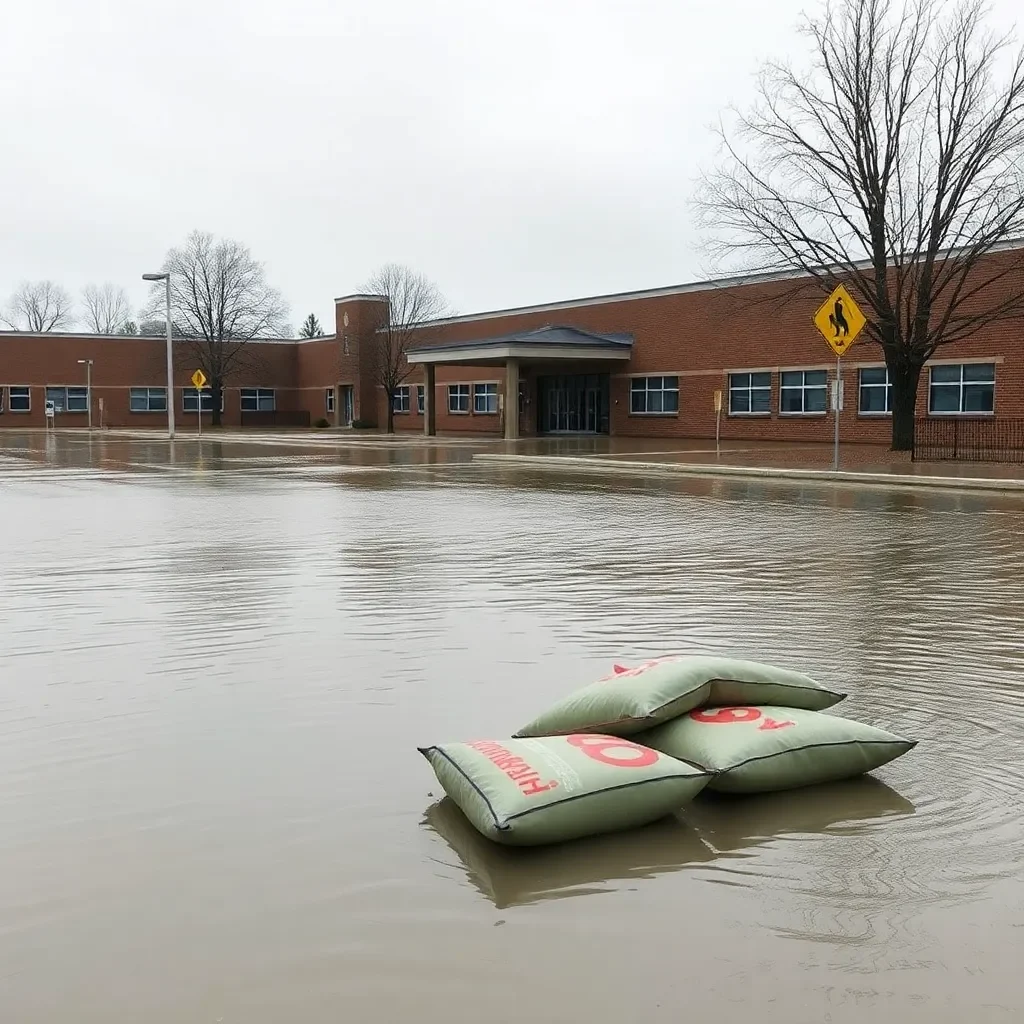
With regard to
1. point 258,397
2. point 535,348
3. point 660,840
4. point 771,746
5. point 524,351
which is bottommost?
point 660,840

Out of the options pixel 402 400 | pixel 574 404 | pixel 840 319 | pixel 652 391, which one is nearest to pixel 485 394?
pixel 574 404

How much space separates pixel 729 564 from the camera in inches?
489

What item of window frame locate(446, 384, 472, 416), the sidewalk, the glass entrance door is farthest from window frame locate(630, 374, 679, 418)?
window frame locate(446, 384, 472, 416)

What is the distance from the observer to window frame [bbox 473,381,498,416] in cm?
6294

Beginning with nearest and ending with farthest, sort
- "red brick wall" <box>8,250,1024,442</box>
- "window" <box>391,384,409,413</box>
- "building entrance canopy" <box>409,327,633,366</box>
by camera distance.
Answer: "red brick wall" <box>8,250,1024,442</box> → "building entrance canopy" <box>409,327,633,366</box> → "window" <box>391,384,409,413</box>

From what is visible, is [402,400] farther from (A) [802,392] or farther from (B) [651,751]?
(B) [651,751]

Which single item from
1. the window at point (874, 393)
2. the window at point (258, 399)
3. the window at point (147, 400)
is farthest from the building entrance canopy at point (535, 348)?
the window at point (258, 399)

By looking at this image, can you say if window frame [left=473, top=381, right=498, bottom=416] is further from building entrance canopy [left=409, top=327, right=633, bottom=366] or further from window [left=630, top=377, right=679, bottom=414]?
window [left=630, top=377, right=679, bottom=414]

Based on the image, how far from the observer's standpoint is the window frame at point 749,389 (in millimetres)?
45859

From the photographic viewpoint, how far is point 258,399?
8831 centimetres

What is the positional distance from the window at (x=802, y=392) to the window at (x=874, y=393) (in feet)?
5.57

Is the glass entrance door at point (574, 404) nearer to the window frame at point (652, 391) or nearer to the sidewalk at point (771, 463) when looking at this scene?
the window frame at point (652, 391)

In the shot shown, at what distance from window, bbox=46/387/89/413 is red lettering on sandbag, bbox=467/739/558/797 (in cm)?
8152

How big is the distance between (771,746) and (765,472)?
22636 mm
